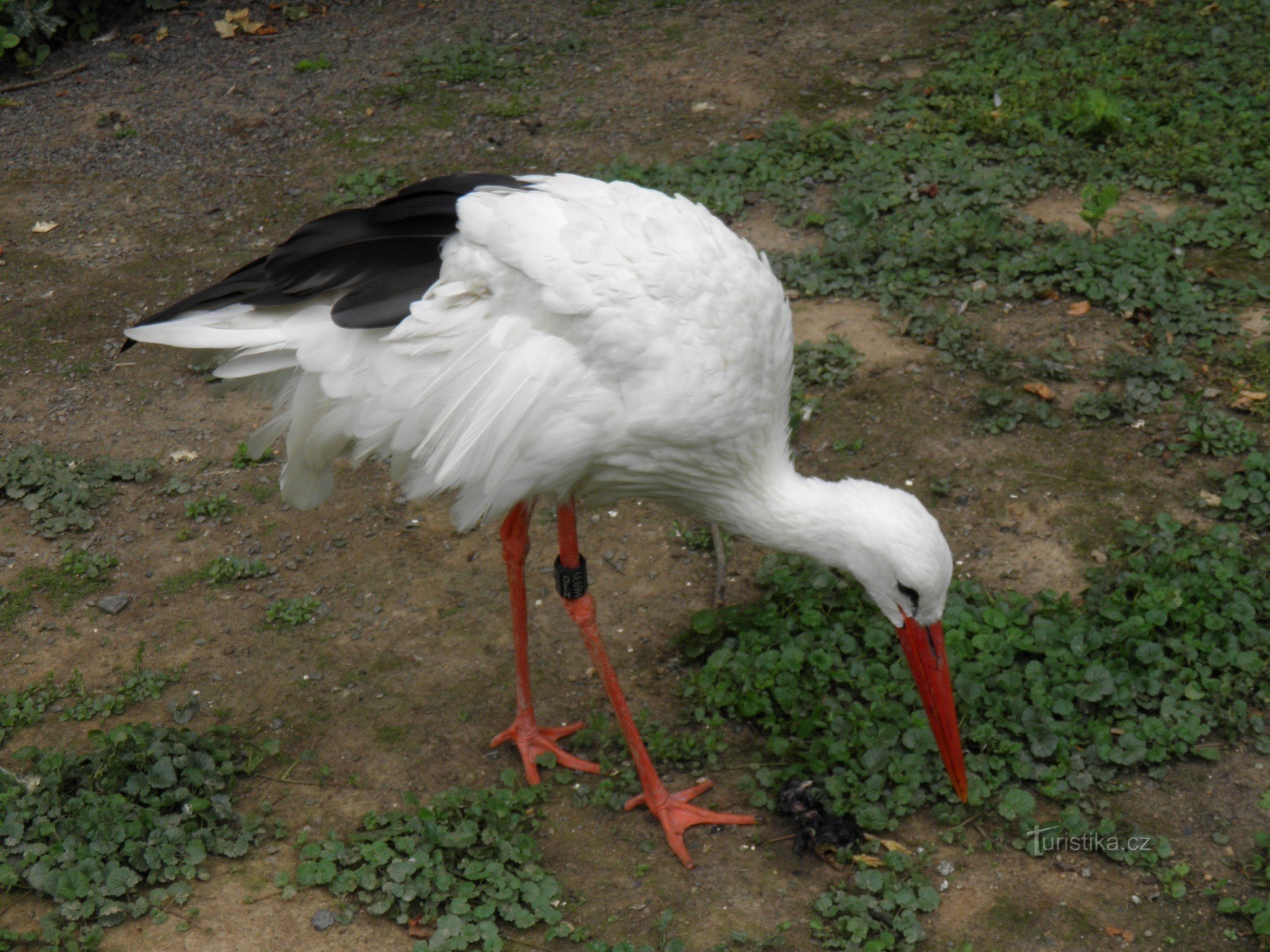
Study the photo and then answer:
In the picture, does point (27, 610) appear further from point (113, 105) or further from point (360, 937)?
point (113, 105)

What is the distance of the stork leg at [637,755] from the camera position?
11.5 ft

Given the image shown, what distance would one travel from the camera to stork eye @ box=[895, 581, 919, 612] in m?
3.28

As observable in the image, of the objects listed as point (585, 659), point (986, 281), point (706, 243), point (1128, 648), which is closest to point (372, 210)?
point (706, 243)

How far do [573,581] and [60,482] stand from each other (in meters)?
2.44

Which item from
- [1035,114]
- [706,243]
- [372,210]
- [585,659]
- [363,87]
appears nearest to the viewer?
[706,243]

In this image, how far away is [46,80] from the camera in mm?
7797

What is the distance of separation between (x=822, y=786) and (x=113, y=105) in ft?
21.9

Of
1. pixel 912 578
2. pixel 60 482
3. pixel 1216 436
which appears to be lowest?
pixel 1216 436

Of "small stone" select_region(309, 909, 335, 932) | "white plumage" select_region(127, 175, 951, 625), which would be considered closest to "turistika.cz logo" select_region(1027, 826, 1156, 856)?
"white plumage" select_region(127, 175, 951, 625)

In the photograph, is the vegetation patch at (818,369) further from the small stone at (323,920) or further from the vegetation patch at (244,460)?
the small stone at (323,920)

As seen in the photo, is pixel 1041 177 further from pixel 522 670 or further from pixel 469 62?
pixel 522 670

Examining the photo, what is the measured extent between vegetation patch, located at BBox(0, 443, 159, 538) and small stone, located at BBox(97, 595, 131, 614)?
445mm

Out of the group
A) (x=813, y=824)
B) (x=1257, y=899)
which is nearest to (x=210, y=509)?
(x=813, y=824)

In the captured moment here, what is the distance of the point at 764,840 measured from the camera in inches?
136
